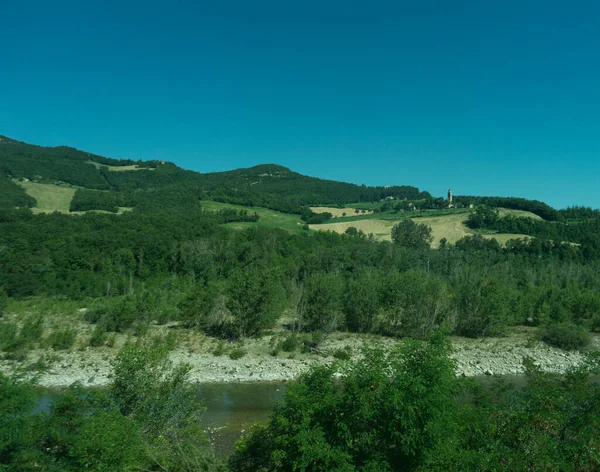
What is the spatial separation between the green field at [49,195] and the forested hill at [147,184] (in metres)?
3.42

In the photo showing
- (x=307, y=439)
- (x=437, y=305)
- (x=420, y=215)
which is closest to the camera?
(x=307, y=439)

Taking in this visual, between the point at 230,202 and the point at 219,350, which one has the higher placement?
the point at 230,202

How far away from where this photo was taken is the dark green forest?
1093 cm

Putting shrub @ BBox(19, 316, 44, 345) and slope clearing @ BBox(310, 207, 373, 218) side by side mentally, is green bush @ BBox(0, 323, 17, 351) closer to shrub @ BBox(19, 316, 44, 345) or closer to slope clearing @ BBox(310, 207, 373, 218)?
shrub @ BBox(19, 316, 44, 345)

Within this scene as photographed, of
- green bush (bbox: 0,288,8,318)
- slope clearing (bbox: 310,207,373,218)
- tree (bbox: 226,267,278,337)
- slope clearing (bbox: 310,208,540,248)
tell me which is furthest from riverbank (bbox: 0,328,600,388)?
slope clearing (bbox: 310,207,373,218)

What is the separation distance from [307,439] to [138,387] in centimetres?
718

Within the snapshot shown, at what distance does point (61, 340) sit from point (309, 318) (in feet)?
77.9

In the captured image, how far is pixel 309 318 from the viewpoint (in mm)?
43406

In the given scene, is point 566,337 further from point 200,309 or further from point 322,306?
point 200,309

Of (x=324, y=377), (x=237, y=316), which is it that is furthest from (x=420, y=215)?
(x=324, y=377)

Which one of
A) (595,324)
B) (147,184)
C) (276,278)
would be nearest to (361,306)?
(276,278)

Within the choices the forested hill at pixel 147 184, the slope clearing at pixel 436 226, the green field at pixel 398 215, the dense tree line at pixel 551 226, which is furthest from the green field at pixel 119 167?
the dense tree line at pixel 551 226

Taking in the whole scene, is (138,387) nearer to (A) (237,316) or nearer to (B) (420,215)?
(A) (237,316)

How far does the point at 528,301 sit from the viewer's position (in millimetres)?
52250
